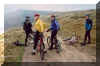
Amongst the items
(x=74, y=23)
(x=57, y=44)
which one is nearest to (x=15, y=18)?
(x=57, y=44)

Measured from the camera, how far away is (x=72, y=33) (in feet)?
21.1

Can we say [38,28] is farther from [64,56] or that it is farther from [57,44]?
[64,56]

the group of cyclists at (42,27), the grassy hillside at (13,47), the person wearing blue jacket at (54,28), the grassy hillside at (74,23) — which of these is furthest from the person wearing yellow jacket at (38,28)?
the grassy hillside at (74,23)

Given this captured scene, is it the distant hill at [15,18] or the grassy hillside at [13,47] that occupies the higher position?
the distant hill at [15,18]

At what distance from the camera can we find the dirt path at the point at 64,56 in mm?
6172

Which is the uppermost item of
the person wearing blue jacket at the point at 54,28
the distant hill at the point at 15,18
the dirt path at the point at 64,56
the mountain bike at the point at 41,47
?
the distant hill at the point at 15,18

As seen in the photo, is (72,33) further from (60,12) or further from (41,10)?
(41,10)

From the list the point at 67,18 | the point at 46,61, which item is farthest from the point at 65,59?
the point at 67,18

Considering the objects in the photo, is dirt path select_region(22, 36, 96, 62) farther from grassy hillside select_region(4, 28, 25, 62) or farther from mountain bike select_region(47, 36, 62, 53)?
grassy hillside select_region(4, 28, 25, 62)

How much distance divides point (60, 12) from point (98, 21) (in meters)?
1.46

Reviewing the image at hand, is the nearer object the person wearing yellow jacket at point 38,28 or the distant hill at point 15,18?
the person wearing yellow jacket at point 38,28

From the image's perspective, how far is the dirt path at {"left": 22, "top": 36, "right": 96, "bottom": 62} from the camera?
6.17 meters

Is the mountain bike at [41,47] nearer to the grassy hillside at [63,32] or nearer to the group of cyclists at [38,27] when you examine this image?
the group of cyclists at [38,27]

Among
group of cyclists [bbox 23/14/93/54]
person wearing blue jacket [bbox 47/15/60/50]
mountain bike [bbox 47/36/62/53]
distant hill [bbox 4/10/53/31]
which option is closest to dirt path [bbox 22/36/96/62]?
mountain bike [bbox 47/36/62/53]
